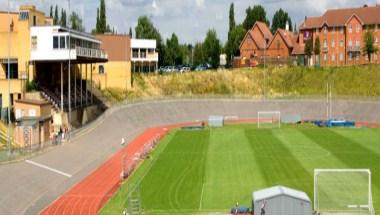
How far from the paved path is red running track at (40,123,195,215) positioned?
26.5 inches

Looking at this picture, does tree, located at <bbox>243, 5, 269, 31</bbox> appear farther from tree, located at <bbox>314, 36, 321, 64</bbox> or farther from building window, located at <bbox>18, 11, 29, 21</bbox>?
building window, located at <bbox>18, 11, 29, 21</bbox>

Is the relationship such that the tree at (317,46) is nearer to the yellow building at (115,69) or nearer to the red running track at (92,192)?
the yellow building at (115,69)

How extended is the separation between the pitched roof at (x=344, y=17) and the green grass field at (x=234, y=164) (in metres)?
48.3

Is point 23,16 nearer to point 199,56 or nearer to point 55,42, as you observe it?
point 55,42

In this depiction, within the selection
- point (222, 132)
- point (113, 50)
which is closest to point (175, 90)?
point (113, 50)

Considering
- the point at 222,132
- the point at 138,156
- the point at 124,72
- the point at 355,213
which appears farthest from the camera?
the point at 124,72

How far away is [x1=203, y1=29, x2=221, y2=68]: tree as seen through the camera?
473 feet

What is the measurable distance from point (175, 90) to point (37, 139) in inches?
2033

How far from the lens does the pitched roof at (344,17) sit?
397 feet

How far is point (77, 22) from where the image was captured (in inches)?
6467

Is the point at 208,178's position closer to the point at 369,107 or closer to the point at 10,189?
the point at 10,189

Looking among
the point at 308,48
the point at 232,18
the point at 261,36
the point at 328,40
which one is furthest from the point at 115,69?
the point at 232,18

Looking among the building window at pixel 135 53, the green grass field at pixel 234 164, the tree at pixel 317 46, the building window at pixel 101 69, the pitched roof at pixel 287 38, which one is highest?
the pitched roof at pixel 287 38

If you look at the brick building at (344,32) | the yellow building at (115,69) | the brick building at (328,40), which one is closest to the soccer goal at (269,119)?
the yellow building at (115,69)
